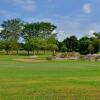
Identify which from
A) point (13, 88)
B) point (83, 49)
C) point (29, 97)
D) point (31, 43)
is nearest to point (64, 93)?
point (29, 97)

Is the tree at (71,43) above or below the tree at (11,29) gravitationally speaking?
below

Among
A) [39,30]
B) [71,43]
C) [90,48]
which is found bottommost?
[90,48]

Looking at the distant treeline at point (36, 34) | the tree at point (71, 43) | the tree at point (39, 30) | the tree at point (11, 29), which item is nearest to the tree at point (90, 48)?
the distant treeline at point (36, 34)

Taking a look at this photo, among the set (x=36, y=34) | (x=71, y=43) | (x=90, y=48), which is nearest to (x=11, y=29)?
(x=36, y=34)

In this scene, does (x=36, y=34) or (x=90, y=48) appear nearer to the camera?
(x=90, y=48)

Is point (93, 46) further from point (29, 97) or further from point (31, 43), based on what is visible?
point (29, 97)

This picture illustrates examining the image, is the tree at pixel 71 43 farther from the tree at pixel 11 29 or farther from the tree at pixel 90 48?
the tree at pixel 90 48

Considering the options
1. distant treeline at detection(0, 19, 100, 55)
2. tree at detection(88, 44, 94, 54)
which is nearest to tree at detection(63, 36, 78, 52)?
distant treeline at detection(0, 19, 100, 55)

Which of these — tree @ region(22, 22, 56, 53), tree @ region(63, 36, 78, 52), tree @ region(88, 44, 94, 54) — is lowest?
tree @ region(88, 44, 94, 54)

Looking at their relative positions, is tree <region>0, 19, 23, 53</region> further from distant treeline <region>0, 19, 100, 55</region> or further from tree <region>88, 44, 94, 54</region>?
tree <region>88, 44, 94, 54</region>

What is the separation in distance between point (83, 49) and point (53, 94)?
395 feet

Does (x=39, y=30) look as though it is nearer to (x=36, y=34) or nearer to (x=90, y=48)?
(x=36, y=34)

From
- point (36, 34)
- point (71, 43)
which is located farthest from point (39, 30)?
point (71, 43)

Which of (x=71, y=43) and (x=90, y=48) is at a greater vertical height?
(x=71, y=43)
